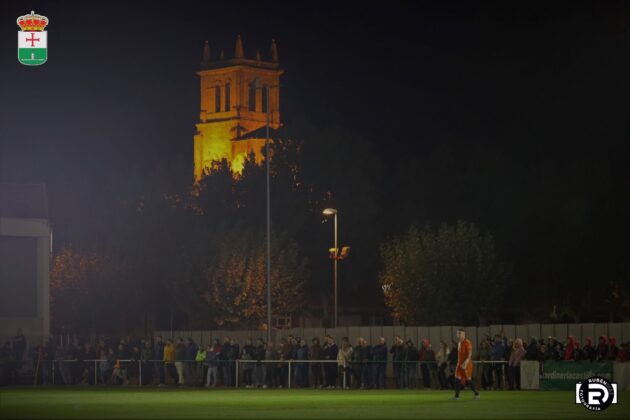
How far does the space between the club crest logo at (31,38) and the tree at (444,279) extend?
28416 mm

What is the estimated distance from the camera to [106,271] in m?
97.4

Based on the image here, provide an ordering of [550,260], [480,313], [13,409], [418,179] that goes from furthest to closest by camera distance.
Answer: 1. [418,179]
2. [550,260]
3. [480,313]
4. [13,409]

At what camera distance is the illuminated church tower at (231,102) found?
486ft

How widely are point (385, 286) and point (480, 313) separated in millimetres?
5270

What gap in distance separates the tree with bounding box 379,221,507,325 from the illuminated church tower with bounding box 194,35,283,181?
63678 mm

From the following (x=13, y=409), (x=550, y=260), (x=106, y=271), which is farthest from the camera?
(x=106, y=271)

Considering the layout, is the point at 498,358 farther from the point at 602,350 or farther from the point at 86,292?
the point at 86,292

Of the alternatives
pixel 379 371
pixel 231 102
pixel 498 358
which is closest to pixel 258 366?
pixel 379 371

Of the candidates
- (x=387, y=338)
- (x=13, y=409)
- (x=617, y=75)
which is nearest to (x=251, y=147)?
(x=617, y=75)

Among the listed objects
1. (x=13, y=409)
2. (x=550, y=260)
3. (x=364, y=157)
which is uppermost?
(x=364, y=157)

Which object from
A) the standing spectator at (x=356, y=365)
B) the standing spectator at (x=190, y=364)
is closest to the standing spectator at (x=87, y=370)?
the standing spectator at (x=190, y=364)

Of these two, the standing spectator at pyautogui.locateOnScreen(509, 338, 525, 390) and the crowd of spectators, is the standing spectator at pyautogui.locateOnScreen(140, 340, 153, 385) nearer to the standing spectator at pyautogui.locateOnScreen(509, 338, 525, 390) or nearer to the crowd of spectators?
the crowd of spectators

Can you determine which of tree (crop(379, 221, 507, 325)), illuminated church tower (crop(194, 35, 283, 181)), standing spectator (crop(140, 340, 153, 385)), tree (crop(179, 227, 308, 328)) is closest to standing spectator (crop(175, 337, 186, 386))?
standing spectator (crop(140, 340, 153, 385))

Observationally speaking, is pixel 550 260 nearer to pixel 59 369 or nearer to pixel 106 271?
pixel 106 271
